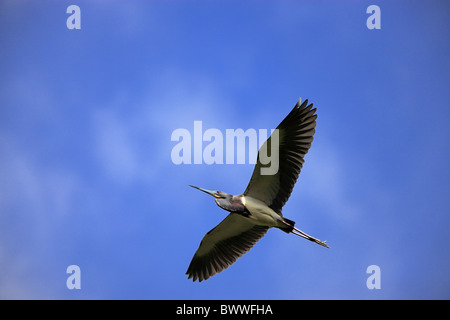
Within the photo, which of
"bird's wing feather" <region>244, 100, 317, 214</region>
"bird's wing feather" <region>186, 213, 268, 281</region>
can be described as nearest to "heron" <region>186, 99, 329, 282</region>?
"bird's wing feather" <region>244, 100, 317, 214</region>

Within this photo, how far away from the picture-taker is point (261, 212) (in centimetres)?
1141

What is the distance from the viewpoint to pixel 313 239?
1140 cm

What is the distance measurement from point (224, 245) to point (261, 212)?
6.03 ft

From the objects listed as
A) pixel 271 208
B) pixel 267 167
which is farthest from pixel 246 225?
pixel 267 167

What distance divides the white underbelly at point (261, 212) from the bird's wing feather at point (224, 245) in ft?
1.95

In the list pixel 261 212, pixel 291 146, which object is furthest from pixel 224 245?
pixel 291 146

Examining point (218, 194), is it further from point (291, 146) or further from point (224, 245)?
point (291, 146)

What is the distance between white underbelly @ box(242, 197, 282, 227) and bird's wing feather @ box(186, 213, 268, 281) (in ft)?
1.95

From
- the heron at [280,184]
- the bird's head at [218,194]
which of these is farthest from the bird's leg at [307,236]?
the bird's head at [218,194]

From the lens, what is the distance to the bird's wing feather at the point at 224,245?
1236cm

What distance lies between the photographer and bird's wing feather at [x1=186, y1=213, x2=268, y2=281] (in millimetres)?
12359

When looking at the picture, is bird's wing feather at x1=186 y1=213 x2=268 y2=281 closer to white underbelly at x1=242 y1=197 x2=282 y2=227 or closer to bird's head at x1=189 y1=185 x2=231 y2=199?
white underbelly at x1=242 y1=197 x2=282 y2=227
